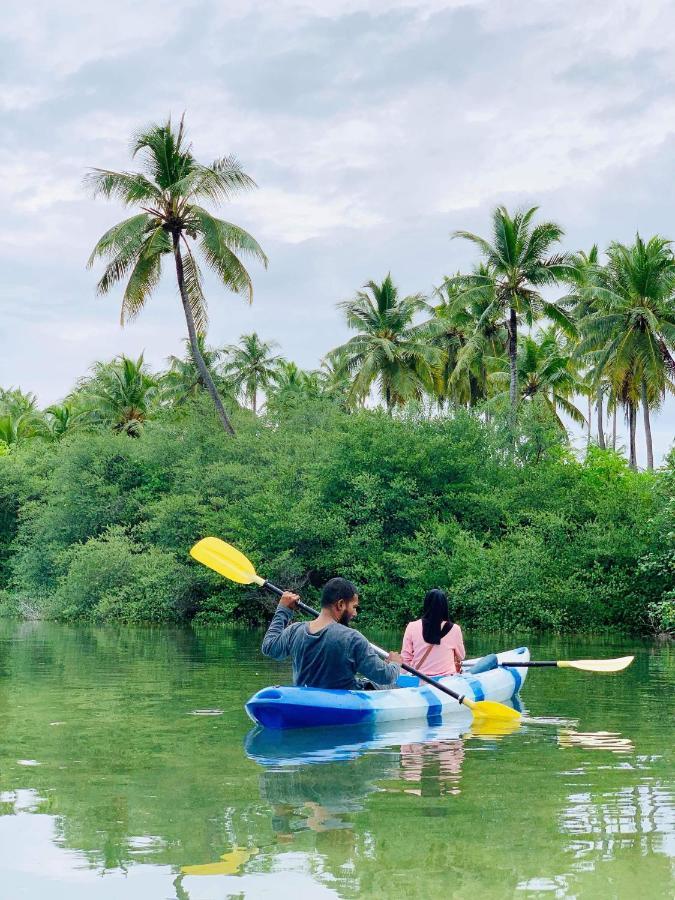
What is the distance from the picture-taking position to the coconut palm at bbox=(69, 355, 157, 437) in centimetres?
4116

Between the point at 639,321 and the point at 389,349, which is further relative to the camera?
the point at 389,349

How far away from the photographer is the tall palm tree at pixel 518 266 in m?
33.0

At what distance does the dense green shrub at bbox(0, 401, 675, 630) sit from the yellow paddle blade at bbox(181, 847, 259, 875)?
63.2ft

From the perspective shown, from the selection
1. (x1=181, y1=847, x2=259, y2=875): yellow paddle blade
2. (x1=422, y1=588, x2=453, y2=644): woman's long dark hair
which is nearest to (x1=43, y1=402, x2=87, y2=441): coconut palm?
(x1=422, y1=588, x2=453, y2=644): woman's long dark hair

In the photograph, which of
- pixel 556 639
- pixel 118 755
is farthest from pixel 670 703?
pixel 556 639

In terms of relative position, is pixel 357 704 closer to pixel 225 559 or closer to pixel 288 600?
pixel 288 600

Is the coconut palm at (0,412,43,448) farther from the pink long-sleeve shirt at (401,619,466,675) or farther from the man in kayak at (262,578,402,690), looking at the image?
the man in kayak at (262,578,402,690)

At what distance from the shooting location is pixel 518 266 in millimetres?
33375

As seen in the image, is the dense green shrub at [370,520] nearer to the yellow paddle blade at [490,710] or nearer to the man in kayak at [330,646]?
the yellow paddle blade at [490,710]

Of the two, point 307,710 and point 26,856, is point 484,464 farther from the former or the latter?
point 26,856

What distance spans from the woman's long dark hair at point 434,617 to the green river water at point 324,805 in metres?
0.99

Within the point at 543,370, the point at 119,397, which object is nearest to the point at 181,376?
the point at 119,397

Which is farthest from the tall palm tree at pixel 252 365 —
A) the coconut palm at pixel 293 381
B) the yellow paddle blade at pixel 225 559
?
the yellow paddle blade at pixel 225 559

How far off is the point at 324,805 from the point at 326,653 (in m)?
2.58
